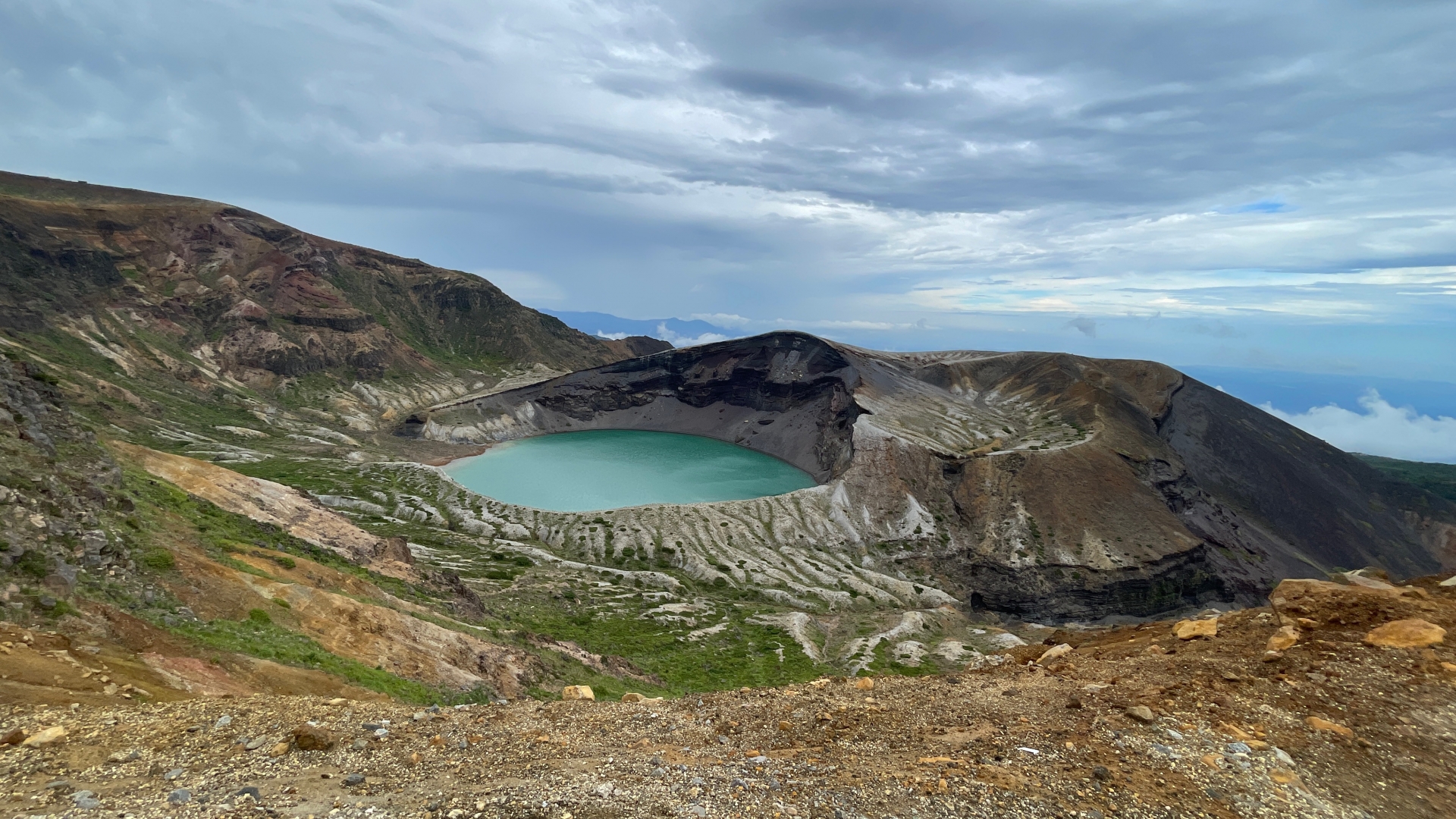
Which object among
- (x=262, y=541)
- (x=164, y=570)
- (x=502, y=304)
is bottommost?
(x=262, y=541)

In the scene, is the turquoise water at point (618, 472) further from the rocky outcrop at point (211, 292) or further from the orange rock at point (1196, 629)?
the orange rock at point (1196, 629)

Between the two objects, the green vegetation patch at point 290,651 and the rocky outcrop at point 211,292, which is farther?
the rocky outcrop at point 211,292

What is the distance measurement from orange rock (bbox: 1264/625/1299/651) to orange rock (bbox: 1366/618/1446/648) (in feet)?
3.54

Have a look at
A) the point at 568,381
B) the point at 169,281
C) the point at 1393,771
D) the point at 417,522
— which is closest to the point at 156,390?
the point at 169,281

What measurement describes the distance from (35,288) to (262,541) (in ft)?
372

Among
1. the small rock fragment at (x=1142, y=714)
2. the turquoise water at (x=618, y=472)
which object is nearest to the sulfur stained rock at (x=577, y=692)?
the small rock fragment at (x=1142, y=714)

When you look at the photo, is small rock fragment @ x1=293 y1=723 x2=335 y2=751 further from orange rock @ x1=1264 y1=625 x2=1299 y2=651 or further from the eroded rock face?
the eroded rock face

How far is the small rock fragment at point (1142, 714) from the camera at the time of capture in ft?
35.9

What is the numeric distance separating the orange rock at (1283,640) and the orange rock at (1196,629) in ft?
7.20

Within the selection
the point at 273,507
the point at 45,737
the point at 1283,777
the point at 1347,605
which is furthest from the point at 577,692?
the point at 273,507

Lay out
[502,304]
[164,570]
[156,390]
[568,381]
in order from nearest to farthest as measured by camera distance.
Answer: [164,570] < [156,390] < [568,381] < [502,304]

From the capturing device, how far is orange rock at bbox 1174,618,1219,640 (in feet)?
50.2

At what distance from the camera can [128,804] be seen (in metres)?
8.20

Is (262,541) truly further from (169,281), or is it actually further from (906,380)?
(169,281)
